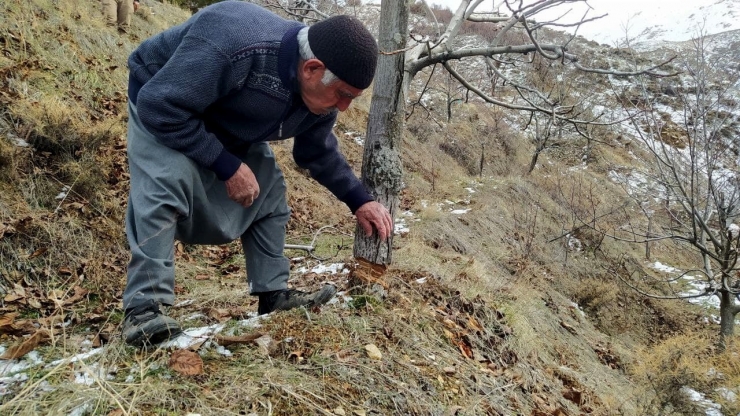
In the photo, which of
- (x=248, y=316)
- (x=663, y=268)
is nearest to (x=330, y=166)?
(x=248, y=316)

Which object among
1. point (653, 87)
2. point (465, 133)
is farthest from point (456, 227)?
point (653, 87)

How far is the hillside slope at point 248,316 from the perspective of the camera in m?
1.63

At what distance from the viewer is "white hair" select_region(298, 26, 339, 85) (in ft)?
5.97

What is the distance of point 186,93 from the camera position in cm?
173

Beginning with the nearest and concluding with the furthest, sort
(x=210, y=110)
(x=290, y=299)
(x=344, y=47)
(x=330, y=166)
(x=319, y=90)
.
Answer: (x=344, y=47)
(x=319, y=90)
(x=210, y=110)
(x=290, y=299)
(x=330, y=166)

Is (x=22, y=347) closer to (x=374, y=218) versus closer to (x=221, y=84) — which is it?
(x=221, y=84)

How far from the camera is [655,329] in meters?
9.48

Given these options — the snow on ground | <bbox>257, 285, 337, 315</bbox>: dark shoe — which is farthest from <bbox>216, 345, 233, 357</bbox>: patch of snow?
<bbox>257, 285, 337, 315</bbox>: dark shoe

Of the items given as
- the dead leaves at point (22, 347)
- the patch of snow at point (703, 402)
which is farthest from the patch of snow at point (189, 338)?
the patch of snow at point (703, 402)

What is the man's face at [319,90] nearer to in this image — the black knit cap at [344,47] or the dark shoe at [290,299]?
the black knit cap at [344,47]

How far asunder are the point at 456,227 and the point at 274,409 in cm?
702

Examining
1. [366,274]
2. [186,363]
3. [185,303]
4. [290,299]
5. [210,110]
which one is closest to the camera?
[186,363]

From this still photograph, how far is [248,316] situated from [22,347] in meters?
1.00

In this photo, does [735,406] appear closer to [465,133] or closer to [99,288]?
[99,288]
